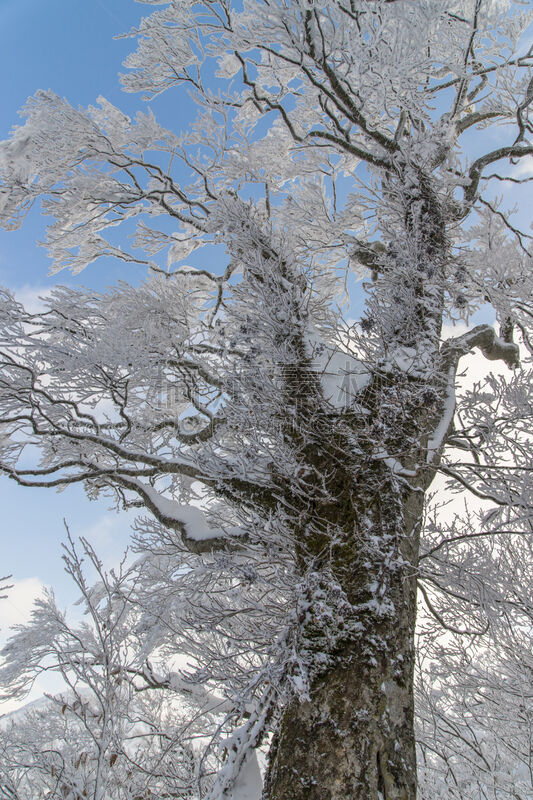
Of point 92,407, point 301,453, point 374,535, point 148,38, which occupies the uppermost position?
point 148,38

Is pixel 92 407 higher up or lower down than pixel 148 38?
lower down

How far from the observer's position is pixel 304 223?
6312 millimetres

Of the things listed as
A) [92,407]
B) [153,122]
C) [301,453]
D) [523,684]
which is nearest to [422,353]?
[301,453]

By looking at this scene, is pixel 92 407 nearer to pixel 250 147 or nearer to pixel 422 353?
pixel 422 353

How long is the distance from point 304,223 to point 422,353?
331 cm

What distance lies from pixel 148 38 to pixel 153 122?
2.64ft

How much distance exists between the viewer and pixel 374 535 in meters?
3.12

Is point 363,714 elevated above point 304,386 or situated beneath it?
situated beneath

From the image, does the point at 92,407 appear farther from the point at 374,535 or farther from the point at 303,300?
the point at 374,535

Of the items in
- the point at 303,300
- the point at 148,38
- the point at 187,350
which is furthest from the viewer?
the point at 187,350

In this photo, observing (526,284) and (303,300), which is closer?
(303,300)

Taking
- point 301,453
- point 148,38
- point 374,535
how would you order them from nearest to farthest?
1. point 374,535
2. point 301,453
3. point 148,38

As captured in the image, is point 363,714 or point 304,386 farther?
point 304,386

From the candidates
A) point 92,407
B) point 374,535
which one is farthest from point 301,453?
point 92,407
